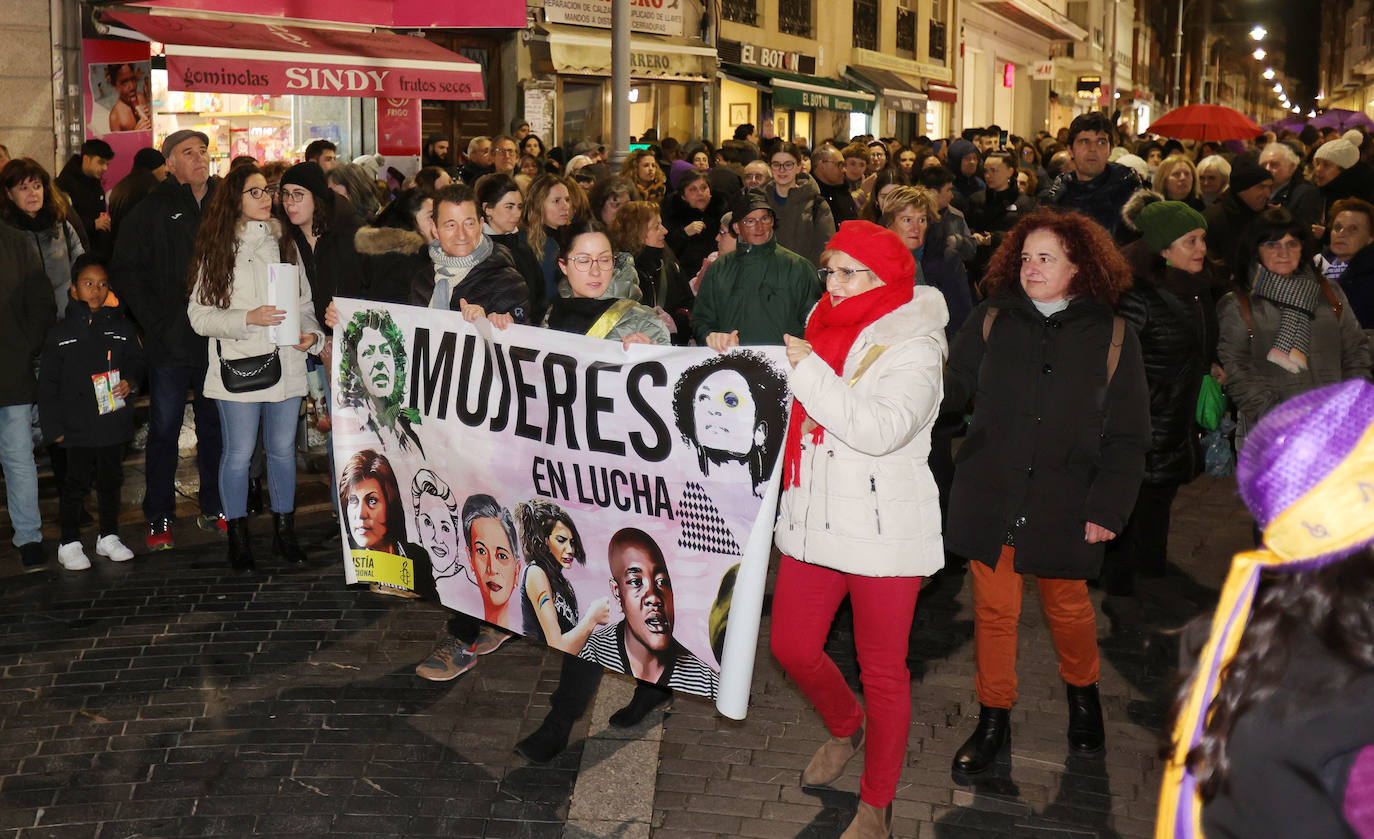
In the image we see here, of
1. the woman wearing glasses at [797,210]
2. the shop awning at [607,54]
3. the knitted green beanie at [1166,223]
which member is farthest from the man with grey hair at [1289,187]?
the shop awning at [607,54]

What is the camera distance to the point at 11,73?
12.9 metres

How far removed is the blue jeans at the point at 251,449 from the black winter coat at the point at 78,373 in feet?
2.09

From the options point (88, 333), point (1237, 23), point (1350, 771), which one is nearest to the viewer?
point (1350, 771)

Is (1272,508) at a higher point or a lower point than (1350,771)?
higher

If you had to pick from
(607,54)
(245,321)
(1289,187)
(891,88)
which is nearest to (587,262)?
(245,321)

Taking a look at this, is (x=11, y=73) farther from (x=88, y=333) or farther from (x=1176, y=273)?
(x=1176, y=273)

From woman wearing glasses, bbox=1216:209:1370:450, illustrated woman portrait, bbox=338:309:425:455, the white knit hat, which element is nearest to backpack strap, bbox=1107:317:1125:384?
woman wearing glasses, bbox=1216:209:1370:450

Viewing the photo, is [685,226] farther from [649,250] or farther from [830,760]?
[830,760]

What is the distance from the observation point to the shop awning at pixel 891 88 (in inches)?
1253

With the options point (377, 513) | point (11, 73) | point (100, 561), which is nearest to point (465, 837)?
point (377, 513)

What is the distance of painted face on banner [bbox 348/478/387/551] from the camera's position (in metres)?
5.64

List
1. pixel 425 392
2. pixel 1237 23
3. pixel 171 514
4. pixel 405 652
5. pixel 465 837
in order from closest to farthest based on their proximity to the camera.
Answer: pixel 465 837, pixel 425 392, pixel 405 652, pixel 171 514, pixel 1237 23

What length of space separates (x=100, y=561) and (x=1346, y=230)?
26.5ft

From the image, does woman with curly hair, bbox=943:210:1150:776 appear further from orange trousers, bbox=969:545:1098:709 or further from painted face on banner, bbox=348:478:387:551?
painted face on banner, bbox=348:478:387:551
